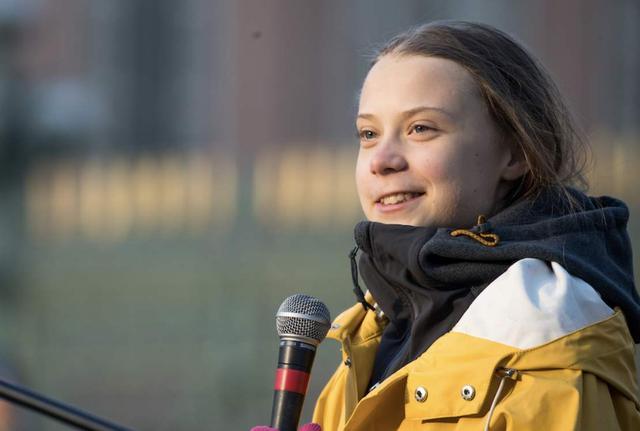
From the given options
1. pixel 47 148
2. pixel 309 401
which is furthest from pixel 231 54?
pixel 309 401

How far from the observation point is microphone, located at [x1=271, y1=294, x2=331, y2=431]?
2102 mm

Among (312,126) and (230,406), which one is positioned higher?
(312,126)

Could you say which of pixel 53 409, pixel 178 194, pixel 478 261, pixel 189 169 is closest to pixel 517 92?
pixel 478 261

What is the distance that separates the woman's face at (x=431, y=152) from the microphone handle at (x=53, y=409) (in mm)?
657

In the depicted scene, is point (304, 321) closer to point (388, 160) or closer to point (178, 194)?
point (388, 160)

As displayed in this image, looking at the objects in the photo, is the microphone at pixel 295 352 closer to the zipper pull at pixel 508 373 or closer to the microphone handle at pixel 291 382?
the microphone handle at pixel 291 382

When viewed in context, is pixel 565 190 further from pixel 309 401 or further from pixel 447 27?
pixel 309 401

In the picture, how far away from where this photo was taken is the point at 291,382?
2133mm

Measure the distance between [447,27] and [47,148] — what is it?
12.3 metres

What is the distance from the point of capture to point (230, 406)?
12.6 meters

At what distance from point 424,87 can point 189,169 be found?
1139cm

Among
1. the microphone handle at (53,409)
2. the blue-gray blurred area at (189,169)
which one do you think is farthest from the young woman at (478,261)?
the blue-gray blurred area at (189,169)

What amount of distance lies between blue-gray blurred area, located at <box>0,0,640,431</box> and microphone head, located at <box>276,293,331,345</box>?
10.1 meters

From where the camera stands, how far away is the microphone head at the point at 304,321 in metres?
2.20
